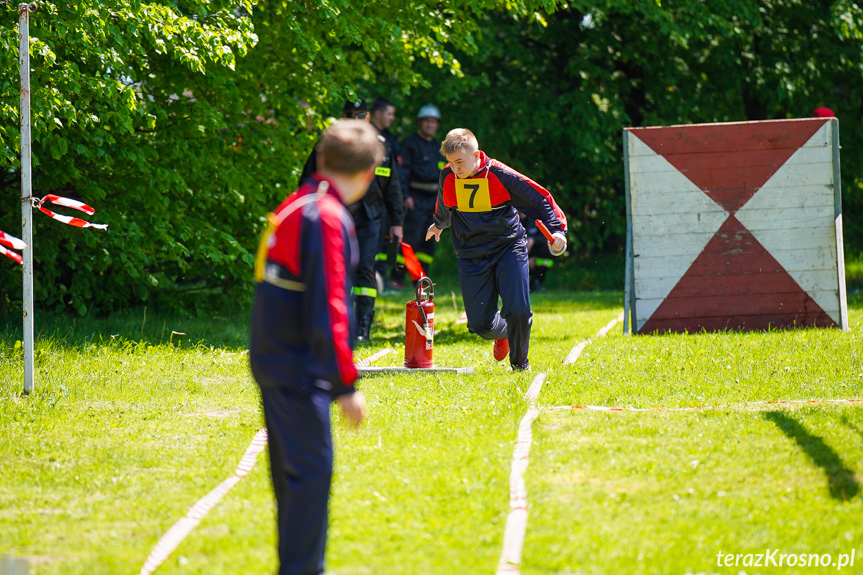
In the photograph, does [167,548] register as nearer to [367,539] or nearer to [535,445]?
[367,539]

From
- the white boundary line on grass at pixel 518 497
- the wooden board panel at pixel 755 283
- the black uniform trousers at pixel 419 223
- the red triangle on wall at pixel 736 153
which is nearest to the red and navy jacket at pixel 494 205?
the white boundary line on grass at pixel 518 497

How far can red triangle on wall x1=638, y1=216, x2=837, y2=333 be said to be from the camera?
32.0 feet

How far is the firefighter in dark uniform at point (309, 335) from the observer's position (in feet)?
10.8

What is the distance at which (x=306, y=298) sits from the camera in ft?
10.8

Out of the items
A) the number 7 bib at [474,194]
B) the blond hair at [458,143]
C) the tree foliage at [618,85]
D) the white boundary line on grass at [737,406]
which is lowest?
the white boundary line on grass at [737,406]

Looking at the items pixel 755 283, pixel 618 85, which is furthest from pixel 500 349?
pixel 618 85

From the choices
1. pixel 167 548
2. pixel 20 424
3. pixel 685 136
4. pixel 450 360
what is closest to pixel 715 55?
pixel 685 136

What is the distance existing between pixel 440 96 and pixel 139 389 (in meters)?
9.72

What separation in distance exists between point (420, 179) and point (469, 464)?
9797 millimetres

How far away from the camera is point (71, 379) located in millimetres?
7566

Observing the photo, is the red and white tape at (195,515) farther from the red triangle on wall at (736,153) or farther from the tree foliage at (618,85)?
the tree foliage at (618,85)

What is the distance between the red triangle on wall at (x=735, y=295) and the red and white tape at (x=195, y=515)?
5.56 metres

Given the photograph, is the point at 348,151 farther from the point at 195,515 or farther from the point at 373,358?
the point at 373,358

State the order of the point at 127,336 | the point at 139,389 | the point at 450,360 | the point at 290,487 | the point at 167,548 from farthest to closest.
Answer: the point at 127,336
the point at 450,360
the point at 139,389
the point at 167,548
the point at 290,487
